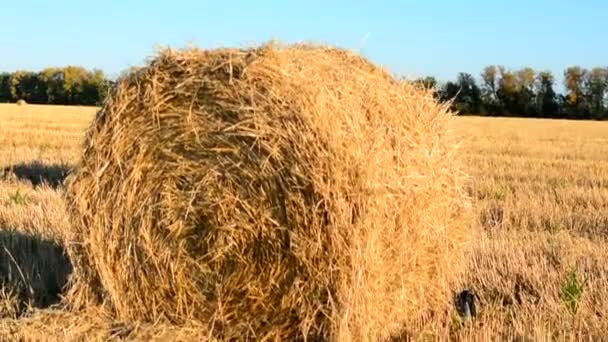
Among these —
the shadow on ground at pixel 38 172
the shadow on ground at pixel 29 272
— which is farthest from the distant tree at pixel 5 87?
the shadow on ground at pixel 29 272

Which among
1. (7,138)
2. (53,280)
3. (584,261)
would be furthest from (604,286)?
(7,138)

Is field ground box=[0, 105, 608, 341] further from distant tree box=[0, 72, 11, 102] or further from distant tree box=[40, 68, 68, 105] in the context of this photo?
distant tree box=[0, 72, 11, 102]

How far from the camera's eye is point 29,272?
6.01 meters

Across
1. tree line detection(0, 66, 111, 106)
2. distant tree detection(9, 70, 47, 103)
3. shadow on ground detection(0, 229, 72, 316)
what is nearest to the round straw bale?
shadow on ground detection(0, 229, 72, 316)

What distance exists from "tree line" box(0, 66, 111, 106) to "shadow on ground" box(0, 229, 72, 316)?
53063 millimetres

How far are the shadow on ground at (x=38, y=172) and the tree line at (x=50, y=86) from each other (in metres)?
46.6

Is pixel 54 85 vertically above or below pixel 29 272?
above

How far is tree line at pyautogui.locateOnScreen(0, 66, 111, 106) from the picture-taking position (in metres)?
61.3

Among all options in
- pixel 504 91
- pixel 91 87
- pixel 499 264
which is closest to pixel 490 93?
pixel 504 91

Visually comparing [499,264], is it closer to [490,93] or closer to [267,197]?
[267,197]

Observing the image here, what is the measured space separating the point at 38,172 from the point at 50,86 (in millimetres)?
54466

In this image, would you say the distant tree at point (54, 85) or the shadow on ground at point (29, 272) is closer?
the shadow on ground at point (29, 272)

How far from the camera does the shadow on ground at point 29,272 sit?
5.46 m

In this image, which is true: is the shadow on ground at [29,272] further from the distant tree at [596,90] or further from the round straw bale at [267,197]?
the distant tree at [596,90]
